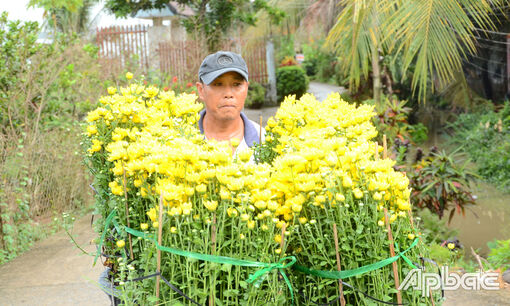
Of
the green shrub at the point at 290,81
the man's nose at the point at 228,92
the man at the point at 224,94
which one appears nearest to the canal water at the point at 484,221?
the man at the point at 224,94

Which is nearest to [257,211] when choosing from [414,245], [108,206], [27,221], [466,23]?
[414,245]

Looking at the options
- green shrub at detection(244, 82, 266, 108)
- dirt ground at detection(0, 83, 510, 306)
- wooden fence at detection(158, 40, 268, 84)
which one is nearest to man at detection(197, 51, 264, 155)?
dirt ground at detection(0, 83, 510, 306)

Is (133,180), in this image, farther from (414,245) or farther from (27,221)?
(27,221)

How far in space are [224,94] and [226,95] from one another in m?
0.01

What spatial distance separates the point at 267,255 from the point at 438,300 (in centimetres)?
59

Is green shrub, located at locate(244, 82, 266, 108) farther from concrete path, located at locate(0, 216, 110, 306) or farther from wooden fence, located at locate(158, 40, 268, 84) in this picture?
concrete path, located at locate(0, 216, 110, 306)

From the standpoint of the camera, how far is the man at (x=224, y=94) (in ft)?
8.30

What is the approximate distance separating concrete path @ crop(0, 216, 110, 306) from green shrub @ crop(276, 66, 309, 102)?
41.4ft

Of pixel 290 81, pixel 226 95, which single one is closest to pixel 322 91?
pixel 290 81

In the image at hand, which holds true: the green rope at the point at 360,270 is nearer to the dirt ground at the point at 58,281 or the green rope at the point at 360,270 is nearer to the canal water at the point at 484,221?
the dirt ground at the point at 58,281

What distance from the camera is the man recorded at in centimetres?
253

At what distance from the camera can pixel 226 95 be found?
2.60 meters

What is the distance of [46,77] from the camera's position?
6.20 metres

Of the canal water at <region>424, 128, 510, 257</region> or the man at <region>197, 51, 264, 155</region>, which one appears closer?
the man at <region>197, 51, 264, 155</region>
